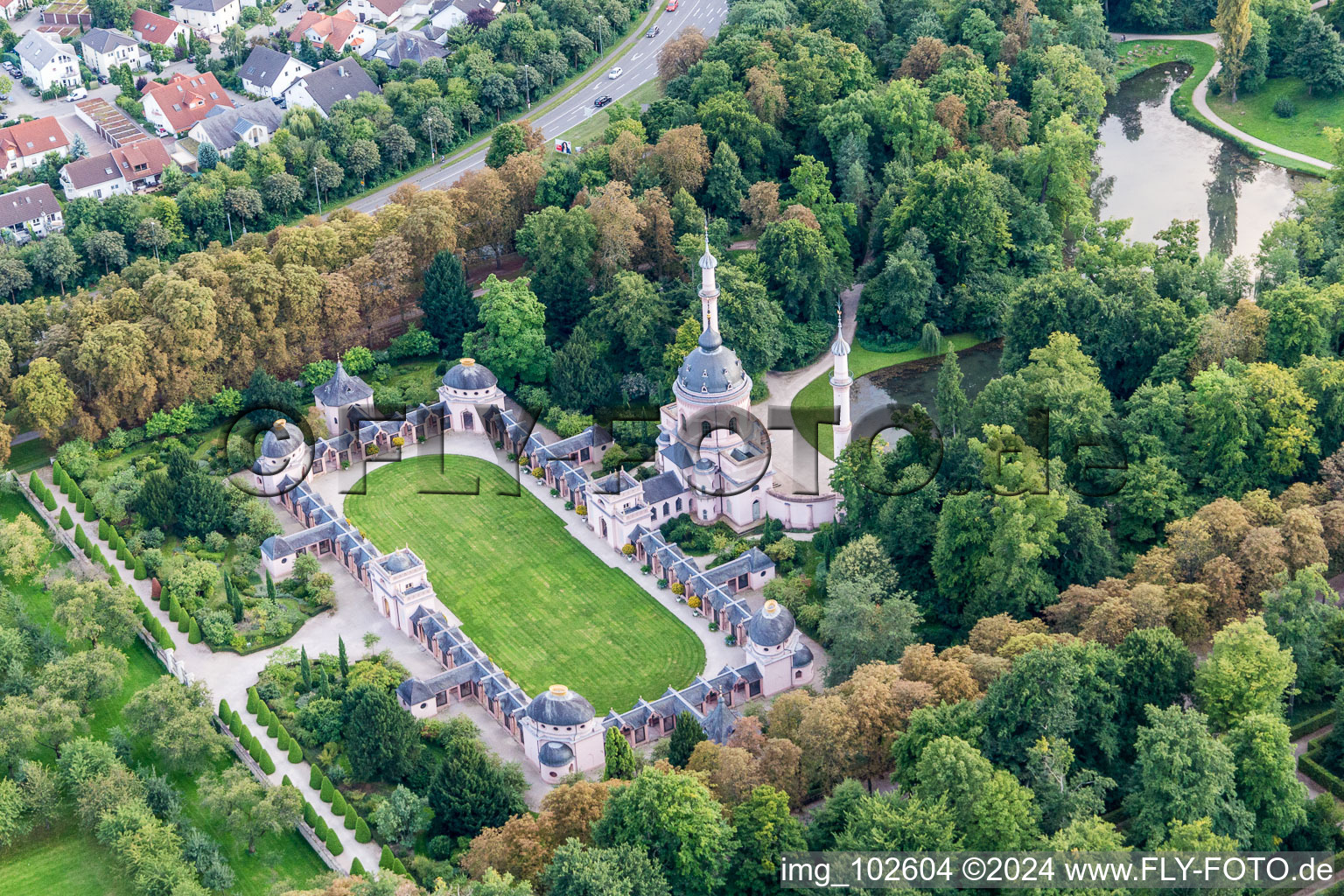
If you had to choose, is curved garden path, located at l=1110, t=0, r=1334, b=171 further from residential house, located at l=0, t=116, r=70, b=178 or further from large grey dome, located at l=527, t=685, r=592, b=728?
residential house, located at l=0, t=116, r=70, b=178

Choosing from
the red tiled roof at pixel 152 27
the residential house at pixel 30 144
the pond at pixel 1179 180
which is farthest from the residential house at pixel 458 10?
the pond at pixel 1179 180

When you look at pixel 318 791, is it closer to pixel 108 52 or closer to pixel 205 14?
pixel 108 52

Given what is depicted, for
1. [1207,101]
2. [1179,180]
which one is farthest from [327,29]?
[1207,101]

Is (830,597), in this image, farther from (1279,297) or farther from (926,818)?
(1279,297)

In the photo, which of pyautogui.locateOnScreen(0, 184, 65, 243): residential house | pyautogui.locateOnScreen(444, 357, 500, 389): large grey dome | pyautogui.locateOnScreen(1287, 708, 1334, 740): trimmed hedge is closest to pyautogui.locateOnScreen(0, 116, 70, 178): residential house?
pyautogui.locateOnScreen(0, 184, 65, 243): residential house

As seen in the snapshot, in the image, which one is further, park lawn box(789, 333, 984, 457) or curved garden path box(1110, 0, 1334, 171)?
curved garden path box(1110, 0, 1334, 171)

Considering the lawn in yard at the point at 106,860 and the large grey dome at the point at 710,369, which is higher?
the large grey dome at the point at 710,369

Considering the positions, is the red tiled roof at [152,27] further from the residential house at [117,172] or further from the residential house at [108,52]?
the residential house at [117,172]
